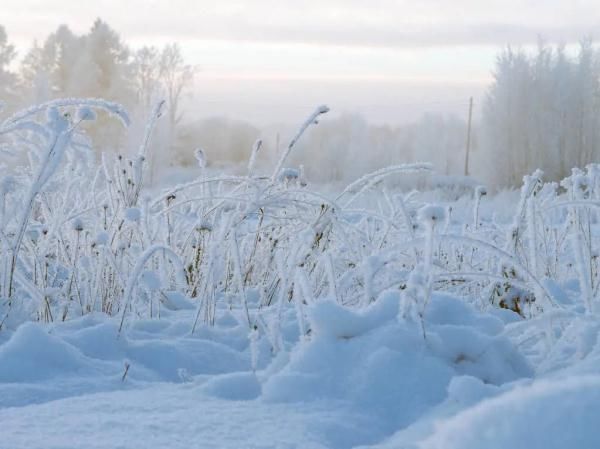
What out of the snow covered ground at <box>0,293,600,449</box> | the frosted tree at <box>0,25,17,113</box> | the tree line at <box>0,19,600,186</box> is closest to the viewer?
the snow covered ground at <box>0,293,600,449</box>

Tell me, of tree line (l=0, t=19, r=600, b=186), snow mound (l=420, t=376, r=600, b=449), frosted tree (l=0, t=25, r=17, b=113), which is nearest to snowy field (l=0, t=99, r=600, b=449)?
snow mound (l=420, t=376, r=600, b=449)

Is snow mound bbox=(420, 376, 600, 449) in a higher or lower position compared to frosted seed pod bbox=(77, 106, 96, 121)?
lower

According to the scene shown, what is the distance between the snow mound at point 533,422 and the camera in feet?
1.96

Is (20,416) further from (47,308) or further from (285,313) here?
(285,313)

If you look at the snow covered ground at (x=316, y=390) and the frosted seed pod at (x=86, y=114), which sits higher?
the frosted seed pod at (x=86, y=114)

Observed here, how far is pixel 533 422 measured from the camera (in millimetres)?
603

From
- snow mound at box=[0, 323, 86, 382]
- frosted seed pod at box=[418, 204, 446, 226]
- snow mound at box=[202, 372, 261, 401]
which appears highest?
frosted seed pod at box=[418, 204, 446, 226]

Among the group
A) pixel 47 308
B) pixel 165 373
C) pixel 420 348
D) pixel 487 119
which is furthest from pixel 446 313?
pixel 487 119

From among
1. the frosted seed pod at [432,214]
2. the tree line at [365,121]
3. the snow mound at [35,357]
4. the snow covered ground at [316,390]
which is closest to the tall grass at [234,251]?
the frosted seed pod at [432,214]

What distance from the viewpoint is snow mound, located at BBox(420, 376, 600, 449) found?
0.60 m

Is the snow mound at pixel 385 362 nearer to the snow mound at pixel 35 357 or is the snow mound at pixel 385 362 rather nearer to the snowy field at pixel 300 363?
the snowy field at pixel 300 363

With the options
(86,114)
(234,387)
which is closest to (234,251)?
(86,114)

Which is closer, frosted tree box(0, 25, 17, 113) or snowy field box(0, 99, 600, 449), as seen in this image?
snowy field box(0, 99, 600, 449)

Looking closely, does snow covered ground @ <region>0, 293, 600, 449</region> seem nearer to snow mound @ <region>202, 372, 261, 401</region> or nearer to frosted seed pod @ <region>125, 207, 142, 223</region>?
snow mound @ <region>202, 372, 261, 401</region>
